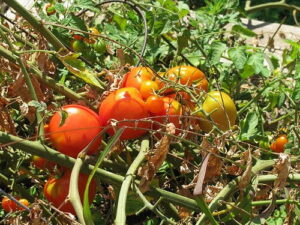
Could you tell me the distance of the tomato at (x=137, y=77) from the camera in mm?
1117

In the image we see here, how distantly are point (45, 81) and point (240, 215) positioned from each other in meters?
0.45

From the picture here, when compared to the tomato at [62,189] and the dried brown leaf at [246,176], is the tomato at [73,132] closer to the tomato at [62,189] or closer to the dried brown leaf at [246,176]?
the tomato at [62,189]

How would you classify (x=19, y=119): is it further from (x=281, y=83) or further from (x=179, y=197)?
(x=281, y=83)

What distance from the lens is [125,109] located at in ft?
3.42

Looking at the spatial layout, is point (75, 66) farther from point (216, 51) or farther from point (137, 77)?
point (216, 51)

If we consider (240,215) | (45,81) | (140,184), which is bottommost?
(240,215)

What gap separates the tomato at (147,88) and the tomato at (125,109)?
0.10 feet

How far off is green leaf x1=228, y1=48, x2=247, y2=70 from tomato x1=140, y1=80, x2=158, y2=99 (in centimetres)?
36

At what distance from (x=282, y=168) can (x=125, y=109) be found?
287mm

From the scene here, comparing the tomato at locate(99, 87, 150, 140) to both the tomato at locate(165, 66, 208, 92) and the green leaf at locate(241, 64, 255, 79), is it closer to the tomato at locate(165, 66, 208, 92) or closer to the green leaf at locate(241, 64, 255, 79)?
the tomato at locate(165, 66, 208, 92)

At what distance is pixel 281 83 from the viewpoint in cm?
157

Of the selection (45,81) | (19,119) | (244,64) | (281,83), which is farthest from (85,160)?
(281,83)

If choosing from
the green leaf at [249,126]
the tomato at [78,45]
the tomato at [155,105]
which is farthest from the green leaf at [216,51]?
the tomato at [155,105]

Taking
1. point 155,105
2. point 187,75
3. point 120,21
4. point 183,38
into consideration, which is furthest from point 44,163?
point 120,21
